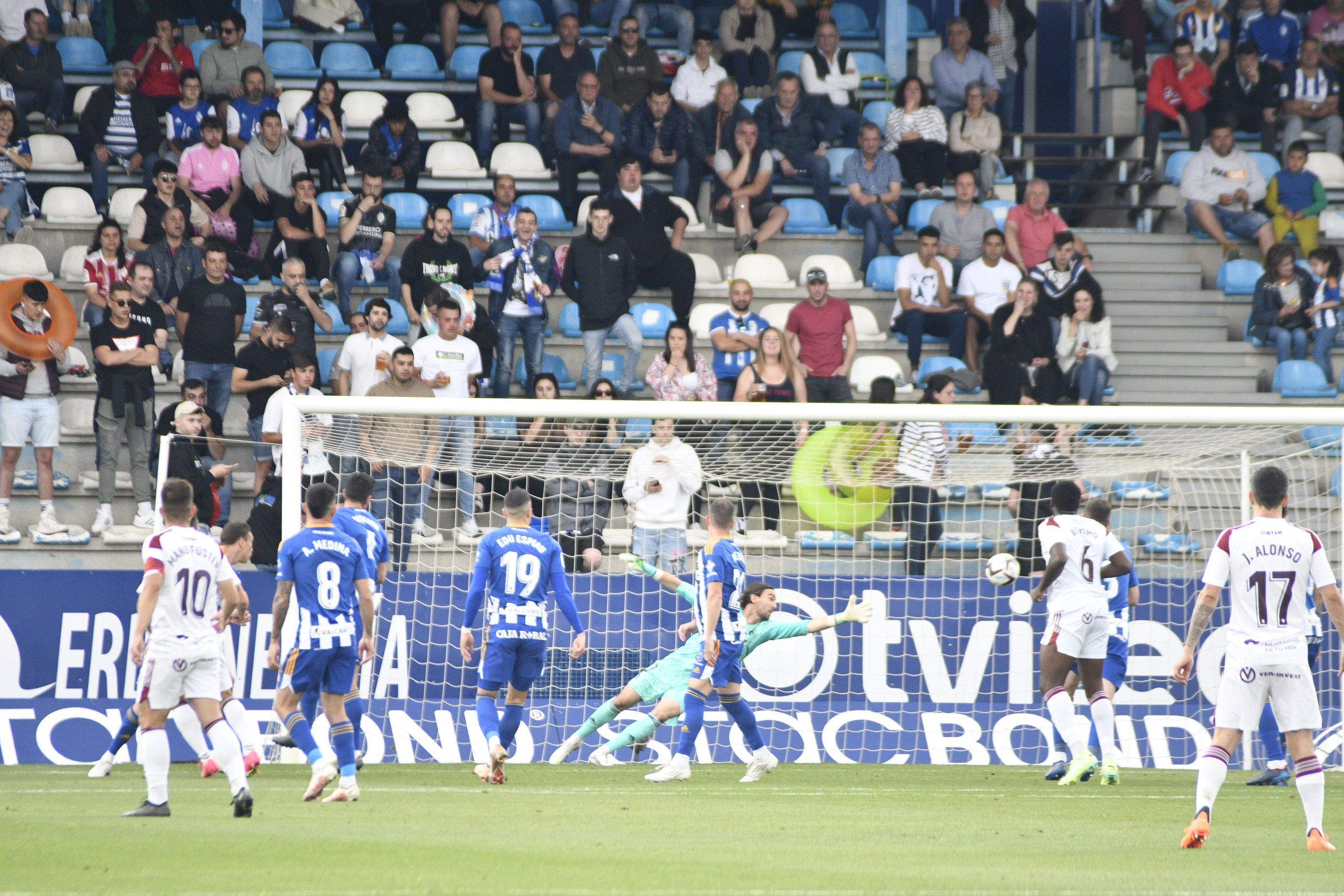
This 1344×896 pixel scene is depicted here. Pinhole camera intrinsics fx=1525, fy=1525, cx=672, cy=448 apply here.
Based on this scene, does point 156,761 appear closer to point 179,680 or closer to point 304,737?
point 179,680

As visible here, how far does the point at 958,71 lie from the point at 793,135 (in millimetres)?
2325

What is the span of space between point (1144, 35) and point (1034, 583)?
1005cm

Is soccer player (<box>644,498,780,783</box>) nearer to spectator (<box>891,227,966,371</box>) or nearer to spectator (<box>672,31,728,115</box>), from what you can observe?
spectator (<box>891,227,966,371</box>)

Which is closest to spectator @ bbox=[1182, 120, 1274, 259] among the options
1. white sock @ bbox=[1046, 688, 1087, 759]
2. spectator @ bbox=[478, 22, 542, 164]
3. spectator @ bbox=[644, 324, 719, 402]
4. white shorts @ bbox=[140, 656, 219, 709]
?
spectator @ bbox=[644, 324, 719, 402]

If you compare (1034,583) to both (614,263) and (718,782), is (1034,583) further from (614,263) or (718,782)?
(614,263)

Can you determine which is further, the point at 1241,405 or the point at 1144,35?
the point at 1144,35

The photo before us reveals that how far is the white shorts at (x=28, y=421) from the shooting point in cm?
1387

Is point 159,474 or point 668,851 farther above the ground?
point 159,474

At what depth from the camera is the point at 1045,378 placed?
1545 cm

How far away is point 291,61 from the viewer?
1823cm

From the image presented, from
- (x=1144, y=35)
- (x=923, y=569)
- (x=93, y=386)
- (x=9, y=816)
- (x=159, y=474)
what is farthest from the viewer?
(x=1144, y=35)

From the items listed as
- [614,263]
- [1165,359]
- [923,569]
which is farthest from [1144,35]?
[923,569]

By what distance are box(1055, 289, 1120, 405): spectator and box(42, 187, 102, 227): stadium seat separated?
10.4 m

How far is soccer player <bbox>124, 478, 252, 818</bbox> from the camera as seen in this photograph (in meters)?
7.92
